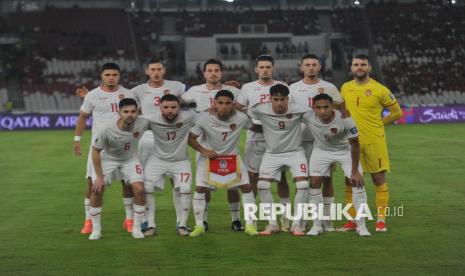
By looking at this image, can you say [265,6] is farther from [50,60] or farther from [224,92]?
[224,92]

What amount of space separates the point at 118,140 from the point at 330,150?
8.67 ft

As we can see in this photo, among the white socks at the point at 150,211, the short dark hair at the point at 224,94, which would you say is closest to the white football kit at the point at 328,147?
the short dark hair at the point at 224,94

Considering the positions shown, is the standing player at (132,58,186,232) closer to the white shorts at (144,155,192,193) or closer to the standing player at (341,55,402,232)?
the white shorts at (144,155,192,193)

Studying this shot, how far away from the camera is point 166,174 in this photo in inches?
384

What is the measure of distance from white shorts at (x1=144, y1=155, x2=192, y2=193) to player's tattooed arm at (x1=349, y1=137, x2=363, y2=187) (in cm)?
207

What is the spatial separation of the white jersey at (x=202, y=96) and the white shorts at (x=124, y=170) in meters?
1.13

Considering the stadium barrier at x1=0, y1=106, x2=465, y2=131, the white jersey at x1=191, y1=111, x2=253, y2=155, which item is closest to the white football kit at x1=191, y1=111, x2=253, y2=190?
the white jersey at x1=191, y1=111, x2=253, y2=155

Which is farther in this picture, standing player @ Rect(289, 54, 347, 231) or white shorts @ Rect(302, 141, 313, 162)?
white shorts @ Rect(302, 141, 313, 162)

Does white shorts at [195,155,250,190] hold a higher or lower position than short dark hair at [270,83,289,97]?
lower

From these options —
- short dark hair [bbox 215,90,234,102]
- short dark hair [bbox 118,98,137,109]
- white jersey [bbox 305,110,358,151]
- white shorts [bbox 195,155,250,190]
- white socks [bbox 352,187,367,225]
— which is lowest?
white socks [bbox 352,187,367,225]

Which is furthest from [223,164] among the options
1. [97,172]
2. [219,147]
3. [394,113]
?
[394,113]

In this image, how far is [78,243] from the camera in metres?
9.02

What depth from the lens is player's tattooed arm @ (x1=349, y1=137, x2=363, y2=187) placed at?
910cm

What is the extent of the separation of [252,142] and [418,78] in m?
34.0
